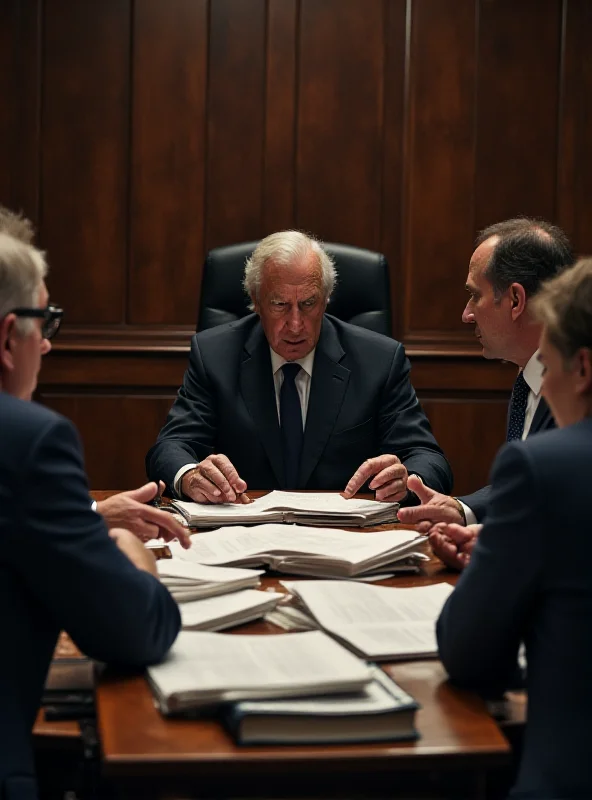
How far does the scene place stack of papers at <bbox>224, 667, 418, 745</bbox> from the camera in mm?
1210

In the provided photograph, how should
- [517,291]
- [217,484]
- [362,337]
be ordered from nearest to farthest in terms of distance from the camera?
1. [217,484]
2. [517,291]
3. [362,337]

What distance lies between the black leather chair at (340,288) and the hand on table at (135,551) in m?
1.88

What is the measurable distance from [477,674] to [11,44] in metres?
4.10

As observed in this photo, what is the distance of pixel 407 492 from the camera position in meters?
2.66

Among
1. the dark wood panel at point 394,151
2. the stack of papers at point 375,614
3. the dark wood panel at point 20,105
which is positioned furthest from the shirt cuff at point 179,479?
the dark wood panel at point 20,105

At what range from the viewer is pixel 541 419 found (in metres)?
2.47

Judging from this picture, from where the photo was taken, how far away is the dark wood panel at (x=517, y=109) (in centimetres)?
481

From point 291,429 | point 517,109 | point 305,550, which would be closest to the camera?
point 305,550

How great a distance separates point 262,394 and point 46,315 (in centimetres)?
168

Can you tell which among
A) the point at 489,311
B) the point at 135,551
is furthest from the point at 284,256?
the point at 135,551

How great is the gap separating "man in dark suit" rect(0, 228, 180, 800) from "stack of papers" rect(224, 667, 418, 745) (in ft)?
0.75

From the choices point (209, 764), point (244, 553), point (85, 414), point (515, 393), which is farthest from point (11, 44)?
point (209, 764)

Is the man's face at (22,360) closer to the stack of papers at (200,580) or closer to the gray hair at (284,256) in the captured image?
the stack of papers at (200,580)

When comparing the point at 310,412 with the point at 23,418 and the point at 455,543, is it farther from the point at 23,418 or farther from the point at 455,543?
the point at 23,418
